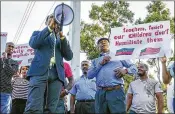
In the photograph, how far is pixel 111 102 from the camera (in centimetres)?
566

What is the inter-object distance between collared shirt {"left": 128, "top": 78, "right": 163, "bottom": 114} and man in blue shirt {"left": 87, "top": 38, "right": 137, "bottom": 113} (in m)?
0.55

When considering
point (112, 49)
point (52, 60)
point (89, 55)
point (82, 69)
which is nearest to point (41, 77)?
point (52, 60)

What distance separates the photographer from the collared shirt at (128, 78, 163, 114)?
618cm

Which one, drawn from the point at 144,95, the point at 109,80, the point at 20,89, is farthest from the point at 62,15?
the point at 20,89

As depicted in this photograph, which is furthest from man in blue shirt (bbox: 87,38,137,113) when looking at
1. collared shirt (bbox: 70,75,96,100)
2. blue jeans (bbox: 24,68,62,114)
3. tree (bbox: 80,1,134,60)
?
tree (bbox: 80,1,134,60)

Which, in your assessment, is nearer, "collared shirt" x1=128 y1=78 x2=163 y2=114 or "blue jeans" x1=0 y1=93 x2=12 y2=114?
"blue jeans" x1=0 y1=93 x2=12 y2=114

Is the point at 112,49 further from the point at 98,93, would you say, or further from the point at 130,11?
the point at 130,11

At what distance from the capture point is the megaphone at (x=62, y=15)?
430 cm

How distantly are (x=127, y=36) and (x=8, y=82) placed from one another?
2.16 m

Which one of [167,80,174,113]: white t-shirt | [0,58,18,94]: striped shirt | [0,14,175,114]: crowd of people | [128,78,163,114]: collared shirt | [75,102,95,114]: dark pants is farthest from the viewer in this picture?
[75,102,95,114]: dark pants

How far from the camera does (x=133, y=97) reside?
6.46 m

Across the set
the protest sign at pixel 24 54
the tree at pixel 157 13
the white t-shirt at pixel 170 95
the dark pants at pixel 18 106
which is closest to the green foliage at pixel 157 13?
the tree at pixel 157 13

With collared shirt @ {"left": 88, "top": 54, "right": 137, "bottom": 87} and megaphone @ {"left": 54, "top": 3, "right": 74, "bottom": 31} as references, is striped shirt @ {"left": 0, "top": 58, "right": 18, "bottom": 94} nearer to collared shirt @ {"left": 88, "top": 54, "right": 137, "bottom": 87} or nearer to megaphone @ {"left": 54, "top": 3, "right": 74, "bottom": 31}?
collared shirt @ {"left": 88, "top": 54, "right": 137, "bottom": 87}

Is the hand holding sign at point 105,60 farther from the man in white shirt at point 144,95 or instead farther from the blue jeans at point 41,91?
the blue jeans at point 41,91
